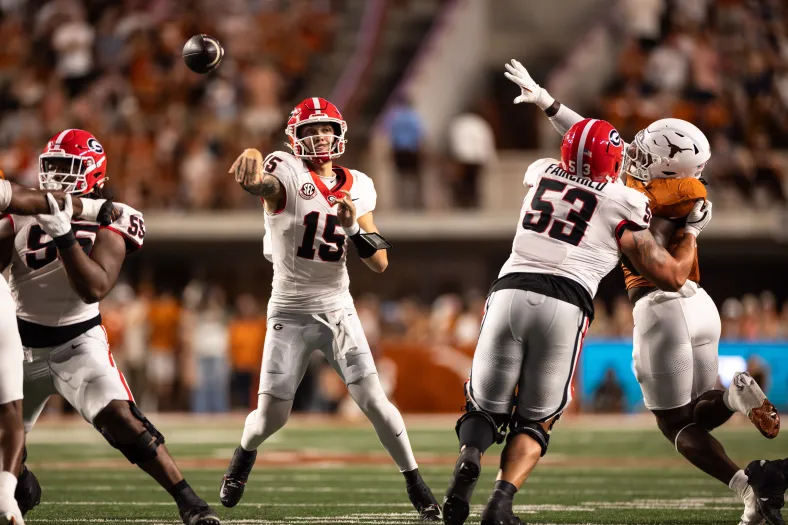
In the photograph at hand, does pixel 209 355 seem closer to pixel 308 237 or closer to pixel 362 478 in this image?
pixel 362 478

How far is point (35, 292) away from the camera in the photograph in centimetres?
547

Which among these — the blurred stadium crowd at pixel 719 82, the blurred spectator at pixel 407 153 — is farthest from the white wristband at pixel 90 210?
the blurred stadium crowd at pixel 719 82

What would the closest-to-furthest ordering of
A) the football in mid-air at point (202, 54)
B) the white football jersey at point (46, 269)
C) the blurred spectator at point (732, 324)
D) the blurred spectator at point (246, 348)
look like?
the white football jersey at point (46, 269) → the football in mid-air at point (202, 54) → the blurred spectator at point (732, 324) → the blurred spectator at point (246, 348)

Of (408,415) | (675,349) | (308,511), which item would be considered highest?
(675,349)

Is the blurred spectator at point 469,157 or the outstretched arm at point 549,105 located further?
the blurred spectator at point 469,157

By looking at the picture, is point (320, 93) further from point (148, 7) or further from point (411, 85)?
point (148, 7)

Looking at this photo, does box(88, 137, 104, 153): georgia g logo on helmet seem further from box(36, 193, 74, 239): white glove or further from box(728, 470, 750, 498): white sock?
box(728, 470, 750, 498): white sock

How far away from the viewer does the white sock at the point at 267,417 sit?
618 cm

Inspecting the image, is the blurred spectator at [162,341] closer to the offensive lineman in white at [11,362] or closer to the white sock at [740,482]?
the offensive lineman in white at [11,362]

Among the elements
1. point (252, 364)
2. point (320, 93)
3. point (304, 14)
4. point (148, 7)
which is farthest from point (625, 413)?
point (148, 7)

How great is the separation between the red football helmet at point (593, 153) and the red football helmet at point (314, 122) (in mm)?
1251

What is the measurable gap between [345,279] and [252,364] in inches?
387

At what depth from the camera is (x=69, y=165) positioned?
5551 millimetres

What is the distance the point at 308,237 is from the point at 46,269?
4.29 ft
